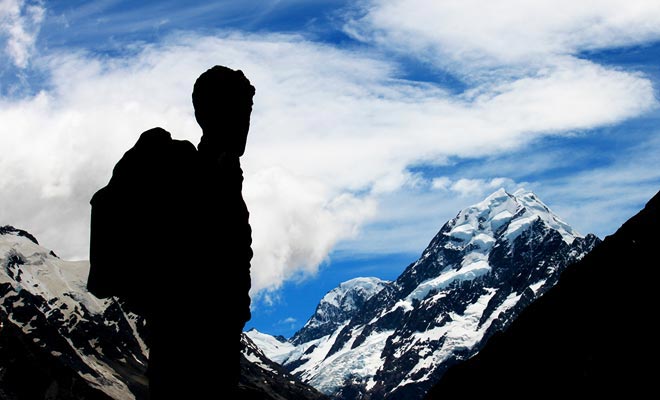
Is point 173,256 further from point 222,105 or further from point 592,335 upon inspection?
point 592,335

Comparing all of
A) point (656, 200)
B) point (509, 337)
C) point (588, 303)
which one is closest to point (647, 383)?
point (588, 303)

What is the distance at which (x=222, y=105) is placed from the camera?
2961 centimetres

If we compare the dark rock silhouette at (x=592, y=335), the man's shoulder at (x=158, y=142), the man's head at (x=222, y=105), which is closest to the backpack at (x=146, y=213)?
the man's shoulder at (x=158, y=142)

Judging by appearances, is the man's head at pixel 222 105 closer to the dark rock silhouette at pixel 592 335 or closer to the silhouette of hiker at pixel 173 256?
the silhouette of hiker at pixel 173 256

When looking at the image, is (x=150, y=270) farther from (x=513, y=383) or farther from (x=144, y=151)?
(x=513, y=383)

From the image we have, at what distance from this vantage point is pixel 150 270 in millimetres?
27672

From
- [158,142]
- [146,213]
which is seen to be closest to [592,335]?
[146,213]

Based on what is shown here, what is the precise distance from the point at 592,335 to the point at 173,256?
70.1 ft

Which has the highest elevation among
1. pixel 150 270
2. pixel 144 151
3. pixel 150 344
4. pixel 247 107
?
pixel 247 107

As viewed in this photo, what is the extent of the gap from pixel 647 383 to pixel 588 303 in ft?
38.3

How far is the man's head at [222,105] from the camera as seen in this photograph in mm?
29594

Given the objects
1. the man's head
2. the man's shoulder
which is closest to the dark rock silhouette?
the man's head

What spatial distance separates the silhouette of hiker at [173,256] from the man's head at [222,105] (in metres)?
1.61

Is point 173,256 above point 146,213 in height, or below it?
below
